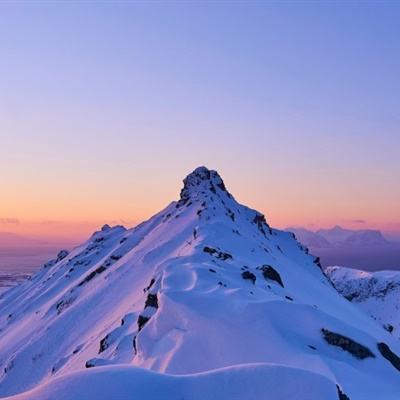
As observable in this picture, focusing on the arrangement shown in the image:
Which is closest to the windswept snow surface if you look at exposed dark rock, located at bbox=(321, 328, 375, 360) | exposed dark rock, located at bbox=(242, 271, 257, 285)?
exposed dark rock, located at bbox=(321, 328, 375, 360)

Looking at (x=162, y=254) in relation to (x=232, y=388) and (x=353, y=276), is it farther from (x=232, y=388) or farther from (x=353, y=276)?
(x=353, y=276)

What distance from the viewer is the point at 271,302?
1473cm

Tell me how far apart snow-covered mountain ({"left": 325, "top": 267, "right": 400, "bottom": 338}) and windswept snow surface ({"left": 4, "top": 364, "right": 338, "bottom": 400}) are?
93.6 metres

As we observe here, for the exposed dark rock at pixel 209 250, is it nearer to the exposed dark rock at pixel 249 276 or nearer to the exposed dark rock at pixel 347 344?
the exposed dark rock at pixel 249 276

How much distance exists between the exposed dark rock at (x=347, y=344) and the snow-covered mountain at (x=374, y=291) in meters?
84.8

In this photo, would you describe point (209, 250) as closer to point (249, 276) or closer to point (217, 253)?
point (217, 253)

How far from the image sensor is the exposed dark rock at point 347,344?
13906 millimetres

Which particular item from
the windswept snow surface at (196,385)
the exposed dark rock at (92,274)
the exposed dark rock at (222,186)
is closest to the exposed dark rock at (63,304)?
the exposed dark rock at (92,274)

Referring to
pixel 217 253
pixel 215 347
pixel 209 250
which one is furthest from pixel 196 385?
pixel 209 250

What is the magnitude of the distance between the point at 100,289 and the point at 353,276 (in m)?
88.6

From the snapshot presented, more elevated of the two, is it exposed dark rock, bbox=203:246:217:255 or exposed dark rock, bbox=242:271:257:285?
exposed dark rock, bbox=242:271:257:285

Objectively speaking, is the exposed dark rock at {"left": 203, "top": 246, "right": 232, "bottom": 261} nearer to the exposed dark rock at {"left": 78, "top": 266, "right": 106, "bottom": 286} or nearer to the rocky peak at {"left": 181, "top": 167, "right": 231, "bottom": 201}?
the exposed dark rock at {"left": 78, "top": 266, "right": 106, "bottom": 286}

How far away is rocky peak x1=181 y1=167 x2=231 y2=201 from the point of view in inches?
2701

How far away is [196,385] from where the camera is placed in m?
6.82
